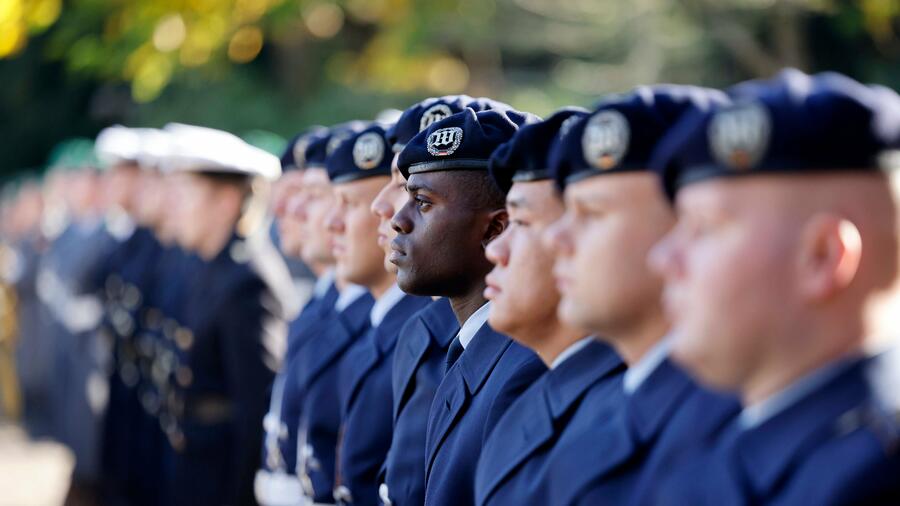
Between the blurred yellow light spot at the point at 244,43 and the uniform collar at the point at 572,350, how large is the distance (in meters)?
8.65

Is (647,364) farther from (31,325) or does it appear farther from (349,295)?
(31,325)

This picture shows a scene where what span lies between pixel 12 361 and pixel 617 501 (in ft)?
45.7

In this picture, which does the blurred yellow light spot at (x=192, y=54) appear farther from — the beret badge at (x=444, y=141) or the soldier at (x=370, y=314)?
the beret badge at (x=444, y=141)

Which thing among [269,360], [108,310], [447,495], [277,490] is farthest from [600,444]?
[108,310]

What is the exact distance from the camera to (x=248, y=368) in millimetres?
7238

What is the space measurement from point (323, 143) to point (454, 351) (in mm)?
2207

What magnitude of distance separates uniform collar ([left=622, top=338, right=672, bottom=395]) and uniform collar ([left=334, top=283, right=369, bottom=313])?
286 centimetres

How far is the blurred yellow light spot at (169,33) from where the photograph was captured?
36.1ft

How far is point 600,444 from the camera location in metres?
2.99

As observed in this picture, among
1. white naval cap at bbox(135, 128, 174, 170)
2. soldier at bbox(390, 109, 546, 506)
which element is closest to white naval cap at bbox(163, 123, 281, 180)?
white naval cap at bbox(135, 128, 174, 170)

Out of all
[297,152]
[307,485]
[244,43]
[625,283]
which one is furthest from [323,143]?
[244,43]

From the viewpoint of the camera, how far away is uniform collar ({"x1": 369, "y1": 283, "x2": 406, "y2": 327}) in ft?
17.3

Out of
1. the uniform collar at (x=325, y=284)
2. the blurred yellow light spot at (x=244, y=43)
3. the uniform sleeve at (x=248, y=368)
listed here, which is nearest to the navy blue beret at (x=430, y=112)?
the uniform collar at (x=325, y=284)

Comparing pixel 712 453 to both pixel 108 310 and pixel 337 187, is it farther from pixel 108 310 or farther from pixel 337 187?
pixel 108 310
